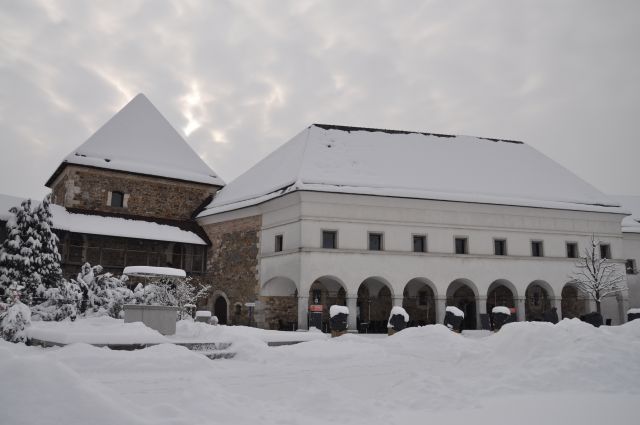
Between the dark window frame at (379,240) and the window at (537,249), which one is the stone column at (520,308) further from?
the dark window frame at (379,240)

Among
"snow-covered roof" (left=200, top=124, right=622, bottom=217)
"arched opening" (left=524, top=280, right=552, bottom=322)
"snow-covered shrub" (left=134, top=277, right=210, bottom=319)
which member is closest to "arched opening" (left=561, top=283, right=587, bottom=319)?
"arched opening" (left=524, top=280, right=552, bottom=322)

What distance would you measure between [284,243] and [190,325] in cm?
845

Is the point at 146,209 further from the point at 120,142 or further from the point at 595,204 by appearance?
the point at 595,204

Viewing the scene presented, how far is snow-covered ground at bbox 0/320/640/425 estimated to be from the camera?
16.5 ft

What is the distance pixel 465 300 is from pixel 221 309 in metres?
13.2

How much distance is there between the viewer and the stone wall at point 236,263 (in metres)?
26.5

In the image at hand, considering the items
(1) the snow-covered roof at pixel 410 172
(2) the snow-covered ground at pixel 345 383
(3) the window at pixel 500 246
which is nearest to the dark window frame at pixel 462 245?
(3) the window at pixel 500 246

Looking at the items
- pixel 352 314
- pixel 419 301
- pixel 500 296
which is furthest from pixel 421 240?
pixel 500 296

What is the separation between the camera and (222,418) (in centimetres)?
662

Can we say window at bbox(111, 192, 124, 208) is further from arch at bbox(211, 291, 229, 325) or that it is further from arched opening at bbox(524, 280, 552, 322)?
arched opening at bbox(524, 280, 552, 322)

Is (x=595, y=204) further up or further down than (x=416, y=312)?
further up

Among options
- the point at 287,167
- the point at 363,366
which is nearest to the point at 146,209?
the point at 287,167

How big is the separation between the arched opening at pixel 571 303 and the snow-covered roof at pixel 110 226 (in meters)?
20.1

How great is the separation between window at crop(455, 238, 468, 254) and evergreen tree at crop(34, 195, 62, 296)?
18.0m
